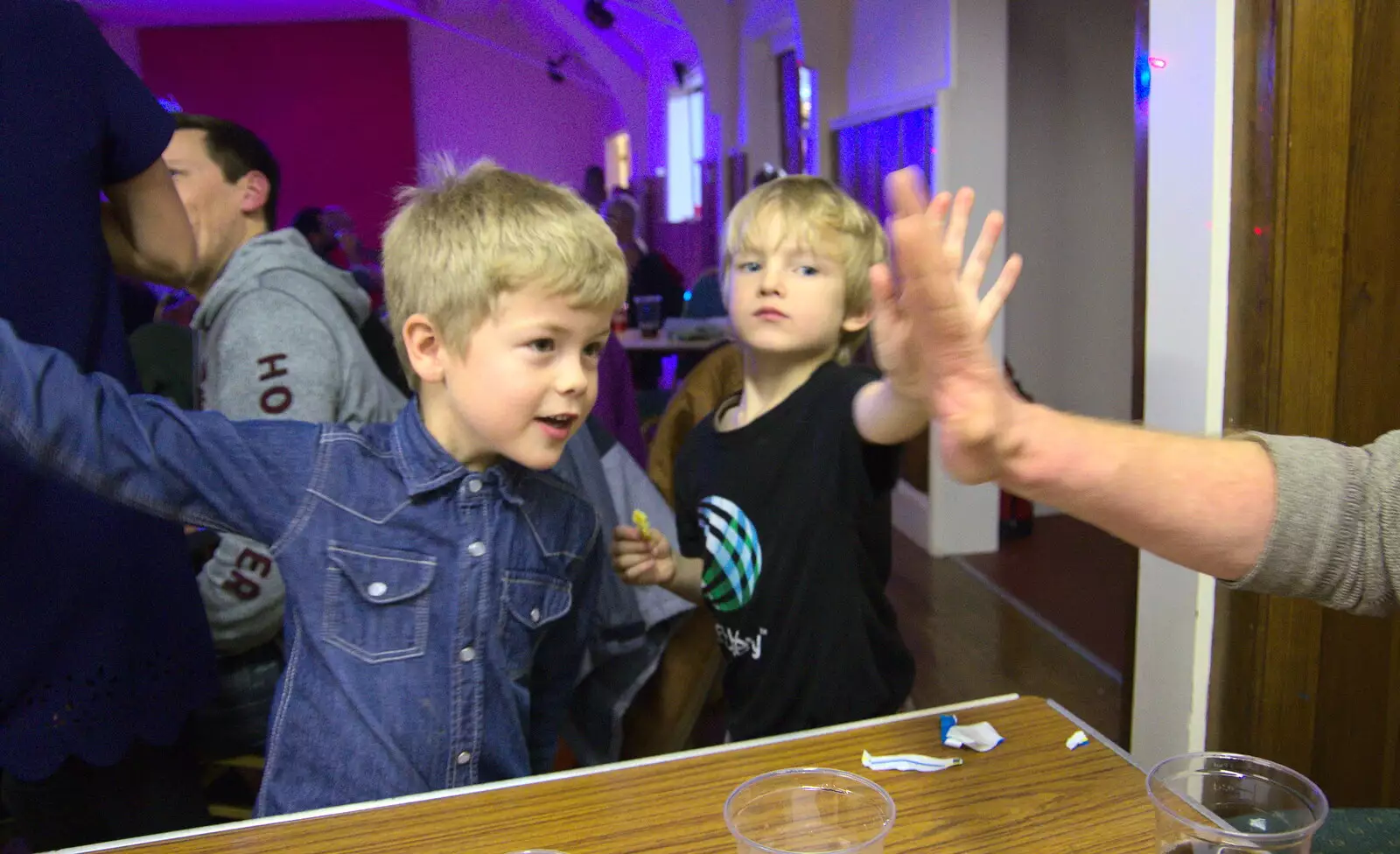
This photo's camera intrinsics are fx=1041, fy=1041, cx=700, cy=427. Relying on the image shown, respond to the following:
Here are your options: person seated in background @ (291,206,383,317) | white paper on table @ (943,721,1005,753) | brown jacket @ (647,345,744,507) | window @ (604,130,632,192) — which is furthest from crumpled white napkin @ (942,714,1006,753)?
window @ (604,130,632,192)

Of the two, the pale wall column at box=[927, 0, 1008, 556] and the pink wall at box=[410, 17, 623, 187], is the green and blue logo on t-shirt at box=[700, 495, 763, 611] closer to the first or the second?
the pale wall column at box=[927, 0, 1008, 556]

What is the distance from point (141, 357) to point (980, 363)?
2077 mm

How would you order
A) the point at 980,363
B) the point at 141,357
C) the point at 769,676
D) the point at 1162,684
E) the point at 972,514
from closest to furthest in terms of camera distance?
1. the point at 980,363
2. the point at 769,676
3. the point at 1162,684
4. the point at 141,357
5. the point at 972,514

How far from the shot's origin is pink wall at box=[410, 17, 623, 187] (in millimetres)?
13406

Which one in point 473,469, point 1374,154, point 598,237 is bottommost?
point 473,469

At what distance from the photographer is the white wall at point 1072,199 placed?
4.91 metres

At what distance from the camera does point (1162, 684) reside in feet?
6.75

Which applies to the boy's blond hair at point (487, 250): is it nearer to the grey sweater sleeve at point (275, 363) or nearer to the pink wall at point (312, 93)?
the grey sweater sleeve at point (275, 363)

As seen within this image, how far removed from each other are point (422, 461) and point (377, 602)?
172mm

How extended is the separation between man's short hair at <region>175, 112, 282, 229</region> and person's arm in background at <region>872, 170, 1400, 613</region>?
1.75m

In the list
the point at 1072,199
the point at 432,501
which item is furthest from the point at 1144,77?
the point at 1072,199

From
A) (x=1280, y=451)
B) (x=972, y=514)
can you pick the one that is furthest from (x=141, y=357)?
(x=972, y=514)

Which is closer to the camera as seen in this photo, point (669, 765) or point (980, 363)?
point (980, 363)

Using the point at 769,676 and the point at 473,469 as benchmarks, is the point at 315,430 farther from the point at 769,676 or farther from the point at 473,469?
the point at 769,676
